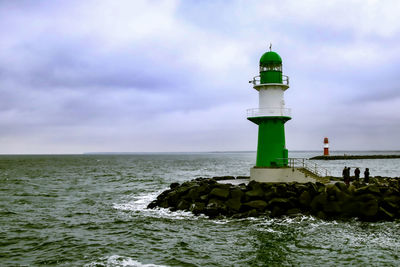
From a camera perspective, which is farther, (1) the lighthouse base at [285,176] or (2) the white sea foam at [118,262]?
(1) the lighthouse base at [285,176]

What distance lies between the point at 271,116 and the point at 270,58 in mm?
3298

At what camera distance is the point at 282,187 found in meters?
17.6

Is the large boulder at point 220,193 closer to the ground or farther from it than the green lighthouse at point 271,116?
closer to the ground

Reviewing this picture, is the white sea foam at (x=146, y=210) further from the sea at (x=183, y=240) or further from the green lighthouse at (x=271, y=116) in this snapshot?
the green lighthouse at (x=271, y=116)

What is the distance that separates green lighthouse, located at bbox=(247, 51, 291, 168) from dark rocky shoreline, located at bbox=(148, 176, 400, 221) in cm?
233

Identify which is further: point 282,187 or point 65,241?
point 282,187

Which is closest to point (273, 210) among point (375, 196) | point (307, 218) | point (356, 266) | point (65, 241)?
point (307, 218)

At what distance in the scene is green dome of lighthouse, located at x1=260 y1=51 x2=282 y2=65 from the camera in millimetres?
20516

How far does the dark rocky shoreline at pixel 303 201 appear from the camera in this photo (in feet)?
52.7

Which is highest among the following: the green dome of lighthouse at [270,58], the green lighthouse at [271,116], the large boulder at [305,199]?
the green dome of lighthouse at [270,58]

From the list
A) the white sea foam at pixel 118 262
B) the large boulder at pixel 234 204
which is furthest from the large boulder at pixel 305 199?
the white sea foam at pixel 118 262

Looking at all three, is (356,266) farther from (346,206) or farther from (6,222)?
(6,222)

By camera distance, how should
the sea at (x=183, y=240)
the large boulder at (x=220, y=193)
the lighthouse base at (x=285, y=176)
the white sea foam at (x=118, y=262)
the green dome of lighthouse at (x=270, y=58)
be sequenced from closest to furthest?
the white sea foam at (x=118, y=262) < the sea at (x=183, y=240) < the large boulder at (x=220, y=193) < the lighthouse base at (x=285, y=176) < the green dome of lighthouse at (x=270, y=58)

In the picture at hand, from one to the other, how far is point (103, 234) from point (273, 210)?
7251mm
